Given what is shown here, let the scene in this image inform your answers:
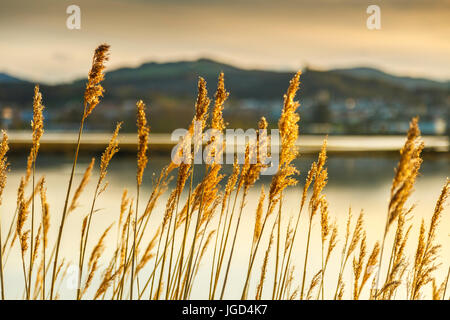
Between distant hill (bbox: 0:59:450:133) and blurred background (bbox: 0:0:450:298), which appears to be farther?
distant hill (bbox: 0:59:450:133)

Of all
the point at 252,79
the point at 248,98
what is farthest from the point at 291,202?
the point at 252,79

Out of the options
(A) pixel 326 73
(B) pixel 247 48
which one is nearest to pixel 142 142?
(B) pixel 247 48

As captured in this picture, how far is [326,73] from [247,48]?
11095 cm

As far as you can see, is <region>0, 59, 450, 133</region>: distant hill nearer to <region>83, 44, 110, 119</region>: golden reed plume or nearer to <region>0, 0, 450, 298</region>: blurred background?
<region>0, 0, 450, 298</region>: blurred background

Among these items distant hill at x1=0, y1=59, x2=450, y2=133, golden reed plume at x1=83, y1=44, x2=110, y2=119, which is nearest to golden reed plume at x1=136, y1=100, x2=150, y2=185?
golden reed plume at x1=83, y1=44, x2=110, y2=119

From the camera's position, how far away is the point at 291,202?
19.9 metres

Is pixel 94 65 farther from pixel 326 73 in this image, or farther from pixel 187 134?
pixel 326 73

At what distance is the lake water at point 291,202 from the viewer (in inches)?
467

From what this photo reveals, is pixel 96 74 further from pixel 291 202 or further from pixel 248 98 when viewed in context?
pixel 248 98

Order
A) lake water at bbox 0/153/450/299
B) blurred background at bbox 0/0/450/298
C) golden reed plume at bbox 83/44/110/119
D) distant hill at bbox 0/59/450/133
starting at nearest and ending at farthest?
golden reed plume at bbox 83/44/110/119 < blurred background at bbox 0/0/450/298 < lake water at bbox 0/153/450/299 < distant hill at bbox 0/59/450/133

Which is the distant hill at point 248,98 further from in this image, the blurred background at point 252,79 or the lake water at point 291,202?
the lake water at point 291,202

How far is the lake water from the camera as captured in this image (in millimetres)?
11852

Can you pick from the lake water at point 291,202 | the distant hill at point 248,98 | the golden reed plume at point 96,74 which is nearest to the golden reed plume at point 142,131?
the golden reed plume at point 96,74

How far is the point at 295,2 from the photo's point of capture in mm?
6727
